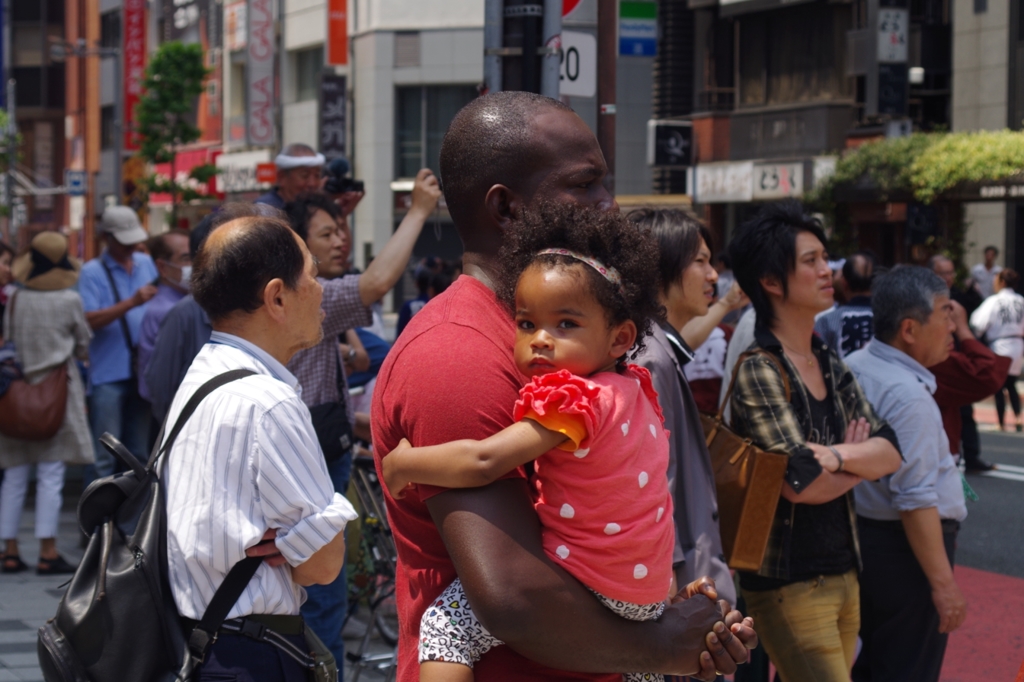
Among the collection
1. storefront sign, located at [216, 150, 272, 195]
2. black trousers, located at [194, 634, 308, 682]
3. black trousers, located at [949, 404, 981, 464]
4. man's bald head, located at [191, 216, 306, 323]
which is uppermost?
storefront sign, located at [216, 150, 272, 195]

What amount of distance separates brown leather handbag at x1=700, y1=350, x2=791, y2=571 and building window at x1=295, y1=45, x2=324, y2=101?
113 feet

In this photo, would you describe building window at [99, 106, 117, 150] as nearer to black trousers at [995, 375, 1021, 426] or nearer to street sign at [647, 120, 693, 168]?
street sign at [647, 120, 693, 168]

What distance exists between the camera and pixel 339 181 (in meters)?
6.29

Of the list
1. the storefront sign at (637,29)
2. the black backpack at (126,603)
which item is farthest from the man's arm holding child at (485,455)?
the storefront sign at (637,29)

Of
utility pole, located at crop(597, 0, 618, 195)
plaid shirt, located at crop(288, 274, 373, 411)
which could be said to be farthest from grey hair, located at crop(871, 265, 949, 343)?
plaid shirt, located at crop(288, 274, 373, 411)

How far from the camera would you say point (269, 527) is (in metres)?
2.90

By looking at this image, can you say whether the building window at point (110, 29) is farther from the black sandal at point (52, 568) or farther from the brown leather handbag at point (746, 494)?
the brown leather handbag at point (746, 494)

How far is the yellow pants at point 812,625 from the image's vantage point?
402 cm

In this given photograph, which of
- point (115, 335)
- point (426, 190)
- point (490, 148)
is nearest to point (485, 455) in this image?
point (490, 148)

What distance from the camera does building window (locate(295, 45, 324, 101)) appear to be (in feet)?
122

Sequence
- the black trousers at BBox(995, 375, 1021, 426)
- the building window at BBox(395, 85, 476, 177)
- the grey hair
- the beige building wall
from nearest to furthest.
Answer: the grey hair < the black trousers at BBox(995, 375, 1021, 426) < the beige building wall < the building window at BBox(395, 85, 476, 177)

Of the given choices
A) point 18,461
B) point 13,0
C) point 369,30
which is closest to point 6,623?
point 18,461

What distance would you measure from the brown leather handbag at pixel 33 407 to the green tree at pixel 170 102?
85.0 feet

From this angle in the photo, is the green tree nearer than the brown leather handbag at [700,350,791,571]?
No
